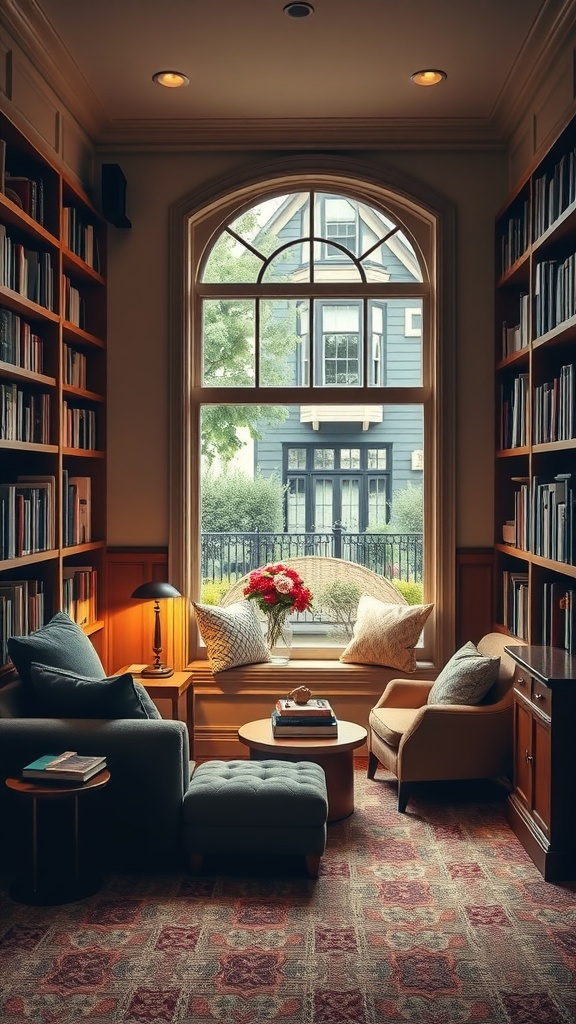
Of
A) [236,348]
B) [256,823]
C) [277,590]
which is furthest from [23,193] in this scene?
[256,823]

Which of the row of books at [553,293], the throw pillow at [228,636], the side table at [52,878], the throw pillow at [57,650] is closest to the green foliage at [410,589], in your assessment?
the throw pillow at [228,636]

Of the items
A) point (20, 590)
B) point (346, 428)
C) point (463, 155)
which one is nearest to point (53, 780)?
point (20, 590)

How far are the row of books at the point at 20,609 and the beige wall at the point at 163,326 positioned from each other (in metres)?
1.14

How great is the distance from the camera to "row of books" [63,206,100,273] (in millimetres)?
4773

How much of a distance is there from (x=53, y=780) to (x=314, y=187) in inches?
151

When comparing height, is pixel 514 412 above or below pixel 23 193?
below

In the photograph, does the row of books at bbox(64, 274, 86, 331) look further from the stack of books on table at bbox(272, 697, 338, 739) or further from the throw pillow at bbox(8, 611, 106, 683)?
the stack of books on table at bbox(272, 697, 338, 739)

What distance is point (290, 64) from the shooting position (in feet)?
14.8

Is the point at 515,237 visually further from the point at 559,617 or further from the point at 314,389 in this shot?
the point at 559,617

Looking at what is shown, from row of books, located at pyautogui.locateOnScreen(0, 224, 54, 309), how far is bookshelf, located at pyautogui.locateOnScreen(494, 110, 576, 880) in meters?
2.35

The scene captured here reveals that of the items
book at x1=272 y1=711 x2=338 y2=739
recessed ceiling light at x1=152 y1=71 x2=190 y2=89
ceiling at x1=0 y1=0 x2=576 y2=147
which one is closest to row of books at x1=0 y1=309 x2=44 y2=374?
ceiling at x1=0 y1=0 x2=576 y2=147

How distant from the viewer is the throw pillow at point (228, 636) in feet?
17.1

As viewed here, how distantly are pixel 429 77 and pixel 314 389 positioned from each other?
1.80 metres

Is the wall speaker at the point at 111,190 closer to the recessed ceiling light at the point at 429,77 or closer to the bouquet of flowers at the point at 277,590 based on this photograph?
the recessed ceiling light at the point at 429,77
